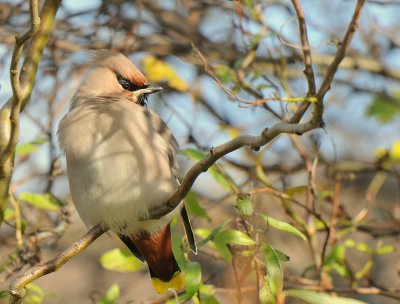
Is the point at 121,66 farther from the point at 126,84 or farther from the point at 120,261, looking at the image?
the point at 120,261

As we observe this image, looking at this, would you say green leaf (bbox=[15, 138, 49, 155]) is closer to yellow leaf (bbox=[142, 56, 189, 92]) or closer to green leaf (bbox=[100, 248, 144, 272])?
green leaf (bbox=[100, 248, 144, 272])

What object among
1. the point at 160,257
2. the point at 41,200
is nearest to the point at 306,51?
the point at 160,257

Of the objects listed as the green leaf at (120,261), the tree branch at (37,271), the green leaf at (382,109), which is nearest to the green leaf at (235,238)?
the tree branch at (37,271)

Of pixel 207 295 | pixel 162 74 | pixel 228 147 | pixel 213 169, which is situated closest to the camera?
pixel 228 147

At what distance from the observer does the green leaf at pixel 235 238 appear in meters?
2.47

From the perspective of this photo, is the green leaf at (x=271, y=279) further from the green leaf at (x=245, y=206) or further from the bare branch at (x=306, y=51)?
the bare branch at (x=306, y=51)

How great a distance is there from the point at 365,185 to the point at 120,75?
7.49 ft

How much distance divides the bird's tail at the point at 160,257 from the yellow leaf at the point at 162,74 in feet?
4.37

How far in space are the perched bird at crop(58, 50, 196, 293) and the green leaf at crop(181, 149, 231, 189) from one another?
0.13 m

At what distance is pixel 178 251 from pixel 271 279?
28.6 inches

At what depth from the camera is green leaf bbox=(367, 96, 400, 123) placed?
4.88 meters

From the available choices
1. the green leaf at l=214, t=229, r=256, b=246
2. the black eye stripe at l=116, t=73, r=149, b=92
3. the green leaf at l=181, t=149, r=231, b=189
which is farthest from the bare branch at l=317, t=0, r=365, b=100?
the black eye stripe at l=116, t=73, r=149, b=92

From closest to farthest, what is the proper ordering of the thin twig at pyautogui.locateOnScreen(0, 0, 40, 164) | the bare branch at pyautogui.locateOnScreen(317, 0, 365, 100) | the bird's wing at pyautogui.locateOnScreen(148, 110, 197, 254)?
the thin twig at pyautogui.locateOnScreen(0, 0, 40, 164)
the bare branch at pyautogui.locateOnScreen(317, 0, 365, 100)
the bird's wing at pyautogui.locateOnScreen(148, 110, 197, 254)

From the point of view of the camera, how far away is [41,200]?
350cm
